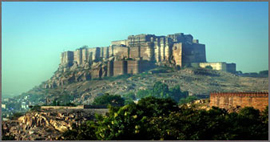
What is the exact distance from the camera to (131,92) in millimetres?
85875

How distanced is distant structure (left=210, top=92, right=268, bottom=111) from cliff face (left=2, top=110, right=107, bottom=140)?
8.94 meters

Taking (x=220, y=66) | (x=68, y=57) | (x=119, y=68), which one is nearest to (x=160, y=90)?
(x=119, y=68)

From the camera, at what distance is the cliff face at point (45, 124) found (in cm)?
3300

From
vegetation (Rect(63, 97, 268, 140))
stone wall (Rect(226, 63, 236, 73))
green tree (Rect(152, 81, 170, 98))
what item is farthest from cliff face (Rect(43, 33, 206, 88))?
vegetation (Rect(63, 97, 268, 140))

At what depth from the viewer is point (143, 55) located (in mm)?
107750

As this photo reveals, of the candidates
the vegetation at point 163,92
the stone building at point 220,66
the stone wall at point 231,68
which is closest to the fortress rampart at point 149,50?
the stone building at point 220,66

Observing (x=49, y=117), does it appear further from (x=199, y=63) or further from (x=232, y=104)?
(x=199, y=63)

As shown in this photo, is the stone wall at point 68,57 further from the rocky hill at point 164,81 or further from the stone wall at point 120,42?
the rocky hill at point 164,81

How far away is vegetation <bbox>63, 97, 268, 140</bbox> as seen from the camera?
2439 centimetres

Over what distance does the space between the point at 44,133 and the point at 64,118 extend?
3.24 metres

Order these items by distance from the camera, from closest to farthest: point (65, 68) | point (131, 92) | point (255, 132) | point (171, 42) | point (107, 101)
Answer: point (255, 132), point (107, 101), point (131, 92), point (171, 42), point (65, 68)

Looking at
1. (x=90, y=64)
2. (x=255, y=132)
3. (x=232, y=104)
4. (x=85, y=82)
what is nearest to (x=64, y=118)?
(x=232, y=104)

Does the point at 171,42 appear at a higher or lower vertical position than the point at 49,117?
higher

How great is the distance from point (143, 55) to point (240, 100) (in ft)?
247
